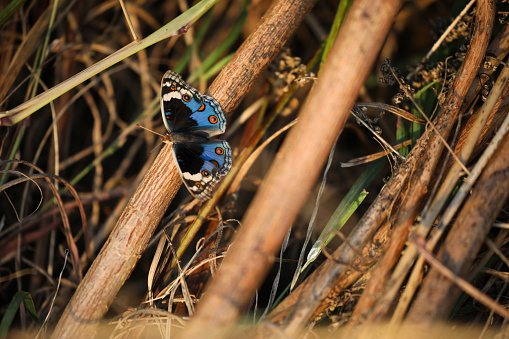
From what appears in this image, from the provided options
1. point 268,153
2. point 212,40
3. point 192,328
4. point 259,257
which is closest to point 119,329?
point 192,328

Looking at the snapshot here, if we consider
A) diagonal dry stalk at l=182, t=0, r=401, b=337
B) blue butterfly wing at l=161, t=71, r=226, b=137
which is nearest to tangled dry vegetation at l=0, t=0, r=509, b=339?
diagonal dry stalk at l=182, t=0, r=401, b=337

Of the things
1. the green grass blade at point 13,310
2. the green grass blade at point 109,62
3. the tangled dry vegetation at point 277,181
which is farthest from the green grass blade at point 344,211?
the green grass blade at point 13,310

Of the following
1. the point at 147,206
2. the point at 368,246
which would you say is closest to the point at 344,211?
the point at 368,246

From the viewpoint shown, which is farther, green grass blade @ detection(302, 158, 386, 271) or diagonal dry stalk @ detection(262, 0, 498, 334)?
green grass blade @ detection(302, 158, 386, 271)

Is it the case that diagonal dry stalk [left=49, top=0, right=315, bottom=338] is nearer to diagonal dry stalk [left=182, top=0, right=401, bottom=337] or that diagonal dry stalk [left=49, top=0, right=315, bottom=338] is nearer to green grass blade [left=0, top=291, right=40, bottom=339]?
green grass blade [left=0, top=291, right=40, bottom=339]

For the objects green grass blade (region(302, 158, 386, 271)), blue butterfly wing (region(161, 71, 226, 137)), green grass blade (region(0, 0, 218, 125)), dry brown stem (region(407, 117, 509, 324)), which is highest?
green grass blade (region(0, 0, 218, 125))

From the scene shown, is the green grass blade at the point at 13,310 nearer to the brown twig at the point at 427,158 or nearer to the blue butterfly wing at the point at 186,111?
the blue butterfly wing at the point at 186,111
